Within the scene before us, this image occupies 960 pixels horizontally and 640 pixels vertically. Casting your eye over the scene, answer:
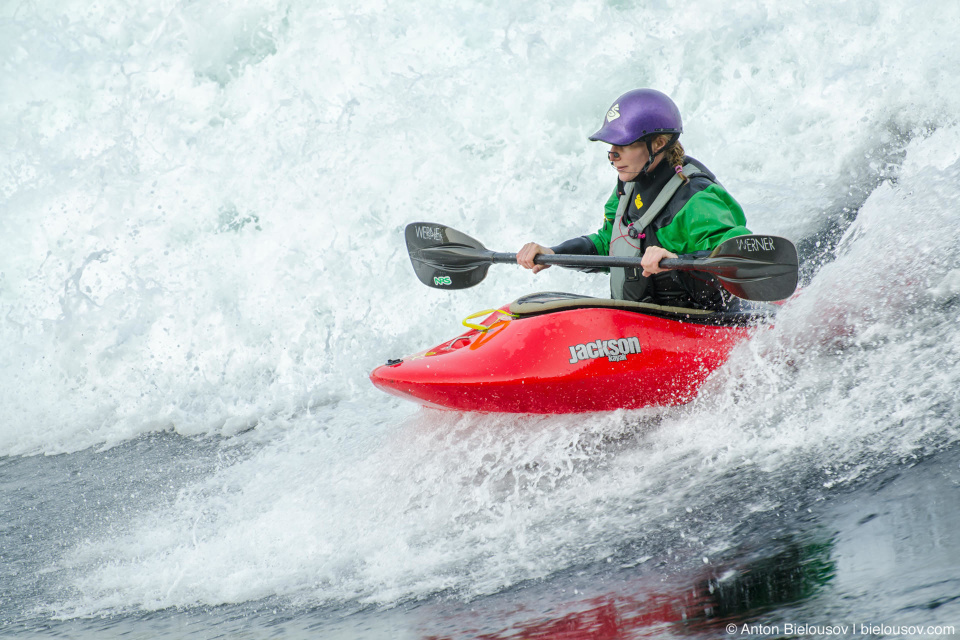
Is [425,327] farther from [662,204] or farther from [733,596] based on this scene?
[733,596]

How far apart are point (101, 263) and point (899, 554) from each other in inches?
261

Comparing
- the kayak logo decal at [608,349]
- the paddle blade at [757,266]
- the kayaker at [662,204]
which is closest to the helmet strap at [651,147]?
the kayaker at [662,204]

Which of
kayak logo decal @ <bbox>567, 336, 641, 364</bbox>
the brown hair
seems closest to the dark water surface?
kayak logo decal @ <bbox>567, 336, 641, 364</bbox>

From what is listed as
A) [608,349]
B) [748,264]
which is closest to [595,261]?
[608,349]

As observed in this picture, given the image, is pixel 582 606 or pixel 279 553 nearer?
pixel 582 606

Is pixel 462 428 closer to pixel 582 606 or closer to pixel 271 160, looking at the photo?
pixel 582 606

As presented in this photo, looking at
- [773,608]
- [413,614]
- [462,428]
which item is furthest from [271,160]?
[773,608]

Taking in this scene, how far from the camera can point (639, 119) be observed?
3.32 m

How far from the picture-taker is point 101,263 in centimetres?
693

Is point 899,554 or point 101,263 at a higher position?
point 101,263

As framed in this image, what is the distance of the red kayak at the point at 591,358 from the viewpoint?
325 centimetres

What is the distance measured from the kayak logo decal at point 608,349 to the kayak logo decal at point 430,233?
114cm

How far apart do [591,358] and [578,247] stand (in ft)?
2.65

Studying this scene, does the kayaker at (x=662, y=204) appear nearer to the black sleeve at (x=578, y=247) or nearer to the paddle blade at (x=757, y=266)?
the paddle blade at (x=757, y=266)
